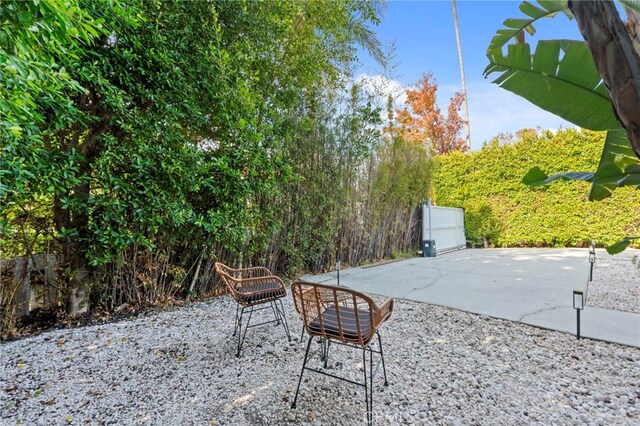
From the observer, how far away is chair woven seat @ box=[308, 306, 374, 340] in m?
Answer: 1.60

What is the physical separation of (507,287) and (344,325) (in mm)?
3529

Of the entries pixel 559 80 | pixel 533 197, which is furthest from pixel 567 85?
pixel 533 197

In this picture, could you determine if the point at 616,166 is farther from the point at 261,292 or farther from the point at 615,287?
the point at 615,287

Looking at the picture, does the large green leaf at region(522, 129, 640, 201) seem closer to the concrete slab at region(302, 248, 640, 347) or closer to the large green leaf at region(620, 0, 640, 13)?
the large green leaf at region(620, 0, 640, 13)

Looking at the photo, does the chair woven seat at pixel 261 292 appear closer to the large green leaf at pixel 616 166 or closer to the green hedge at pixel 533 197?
the large green leaf at pixel 616 166

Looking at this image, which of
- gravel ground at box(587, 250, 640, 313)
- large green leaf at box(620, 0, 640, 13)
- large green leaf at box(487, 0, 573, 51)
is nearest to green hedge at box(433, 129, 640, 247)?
gravel ground at box(587, 250, 640, 313)

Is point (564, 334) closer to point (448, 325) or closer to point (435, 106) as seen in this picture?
point (448, 325)

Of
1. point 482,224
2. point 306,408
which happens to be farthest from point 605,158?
point 482,224

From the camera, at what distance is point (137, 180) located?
2.73m

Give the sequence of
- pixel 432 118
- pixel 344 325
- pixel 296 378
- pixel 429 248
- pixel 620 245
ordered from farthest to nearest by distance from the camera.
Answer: pixel 432 118, pixel 429 248, pixel 296 378, pixel 344 325, pixel 620 245

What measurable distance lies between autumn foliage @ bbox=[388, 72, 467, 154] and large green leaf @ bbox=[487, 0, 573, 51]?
1288cm

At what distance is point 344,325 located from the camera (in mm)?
1677

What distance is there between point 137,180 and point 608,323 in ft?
15.9

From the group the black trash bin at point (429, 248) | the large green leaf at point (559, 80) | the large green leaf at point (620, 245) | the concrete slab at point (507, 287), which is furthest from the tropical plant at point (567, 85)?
the black trash bin at point (429, 248)
